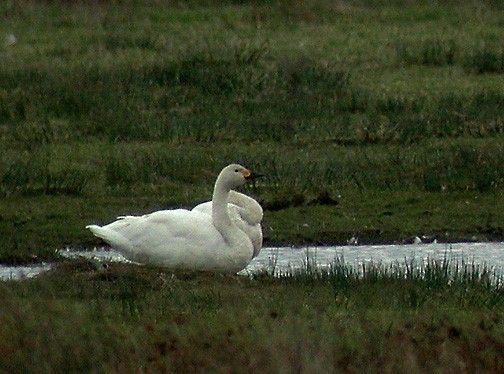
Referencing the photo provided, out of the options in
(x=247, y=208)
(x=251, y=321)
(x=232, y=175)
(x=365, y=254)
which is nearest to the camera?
(x=251, y=321)

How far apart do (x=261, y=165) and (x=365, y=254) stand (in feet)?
8.10

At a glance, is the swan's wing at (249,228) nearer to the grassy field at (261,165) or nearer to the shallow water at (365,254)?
the shallow water at (365,254)

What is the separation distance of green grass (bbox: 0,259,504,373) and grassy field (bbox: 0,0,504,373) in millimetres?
16

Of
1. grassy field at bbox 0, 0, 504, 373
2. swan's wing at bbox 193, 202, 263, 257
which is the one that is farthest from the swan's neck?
grassy field at bbox 0, 0, 504, 373

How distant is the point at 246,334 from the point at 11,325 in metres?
0.92

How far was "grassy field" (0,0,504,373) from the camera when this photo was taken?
619 cm

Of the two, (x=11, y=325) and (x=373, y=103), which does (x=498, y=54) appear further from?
(x=11, y=325)

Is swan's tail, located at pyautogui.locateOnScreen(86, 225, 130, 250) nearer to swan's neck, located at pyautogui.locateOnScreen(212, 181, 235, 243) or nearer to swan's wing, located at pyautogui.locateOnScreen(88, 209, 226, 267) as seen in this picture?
swan's wing, located at pyautogui.locateOnScreen(88, 209, 226, 267)

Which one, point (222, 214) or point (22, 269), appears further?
point (22, 269)

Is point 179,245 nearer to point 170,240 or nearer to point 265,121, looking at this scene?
point 170,240

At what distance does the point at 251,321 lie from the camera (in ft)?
21.7

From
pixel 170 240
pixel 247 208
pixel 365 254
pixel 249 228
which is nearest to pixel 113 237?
pixel 170 240

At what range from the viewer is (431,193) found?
11711 millimetres

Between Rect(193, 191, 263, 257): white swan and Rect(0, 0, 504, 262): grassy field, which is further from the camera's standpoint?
Rect(0, 0, 504, 262): grassy field
